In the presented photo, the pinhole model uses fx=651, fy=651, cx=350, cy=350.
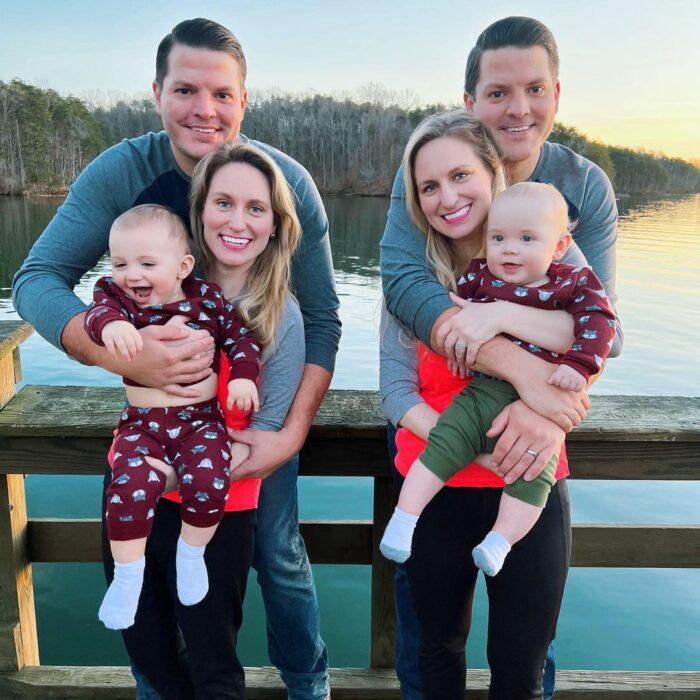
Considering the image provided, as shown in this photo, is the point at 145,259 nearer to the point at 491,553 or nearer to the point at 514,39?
the point at 491,553

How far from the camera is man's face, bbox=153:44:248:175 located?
1.76 metres

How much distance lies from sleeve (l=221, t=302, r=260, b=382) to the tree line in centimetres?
4158

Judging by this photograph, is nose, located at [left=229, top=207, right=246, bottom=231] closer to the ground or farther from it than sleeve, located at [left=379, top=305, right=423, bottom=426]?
farther from it

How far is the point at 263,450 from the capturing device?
1.60 metres

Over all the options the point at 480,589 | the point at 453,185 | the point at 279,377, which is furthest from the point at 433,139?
the point at 480,589

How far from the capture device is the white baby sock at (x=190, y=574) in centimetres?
147

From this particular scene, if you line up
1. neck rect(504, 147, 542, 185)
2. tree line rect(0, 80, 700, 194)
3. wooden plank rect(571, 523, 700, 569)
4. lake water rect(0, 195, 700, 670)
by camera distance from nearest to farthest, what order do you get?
neck rect(504, 147, 542, 185) → wooden plank rect(571, 523, 700, 569) → lake water rect(0, 195, 700, 670) → tree line rect(0, 80, 700, 194)

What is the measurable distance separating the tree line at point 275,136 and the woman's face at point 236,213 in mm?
41441

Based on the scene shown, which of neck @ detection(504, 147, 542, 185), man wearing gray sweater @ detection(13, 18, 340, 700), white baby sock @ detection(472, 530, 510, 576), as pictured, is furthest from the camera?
neck @ detection(504, 147, 542, 185)

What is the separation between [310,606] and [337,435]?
1.60 ft

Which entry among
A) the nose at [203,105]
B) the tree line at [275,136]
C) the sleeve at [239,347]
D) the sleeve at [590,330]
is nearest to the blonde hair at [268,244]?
the sleeve at [239,347]

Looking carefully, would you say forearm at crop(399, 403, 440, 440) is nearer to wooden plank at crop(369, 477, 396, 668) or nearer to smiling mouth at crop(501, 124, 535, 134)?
wooden plank at crop(369, 477, 396, 668)

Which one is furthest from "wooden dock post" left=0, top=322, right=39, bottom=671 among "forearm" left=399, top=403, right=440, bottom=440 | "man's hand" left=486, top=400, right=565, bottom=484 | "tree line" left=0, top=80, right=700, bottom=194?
"tree line" left=0, top=80, right=700, bottom=194

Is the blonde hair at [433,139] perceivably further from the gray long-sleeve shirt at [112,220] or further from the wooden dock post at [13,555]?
the wooden dock post at [13,555]
